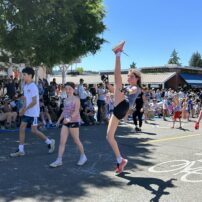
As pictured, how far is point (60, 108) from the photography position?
15.1 m

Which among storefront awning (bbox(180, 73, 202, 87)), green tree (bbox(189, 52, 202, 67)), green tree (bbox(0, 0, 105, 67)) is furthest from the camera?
green tree (bbox(189, 52, 202, 67))

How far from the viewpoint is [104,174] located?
659 centimetres

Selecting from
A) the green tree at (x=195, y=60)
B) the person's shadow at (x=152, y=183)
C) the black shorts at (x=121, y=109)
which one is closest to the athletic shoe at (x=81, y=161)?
the person's shadow at (x=152, y=183)

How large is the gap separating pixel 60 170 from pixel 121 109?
1557mm

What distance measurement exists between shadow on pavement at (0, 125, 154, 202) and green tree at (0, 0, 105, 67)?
387 centimetres

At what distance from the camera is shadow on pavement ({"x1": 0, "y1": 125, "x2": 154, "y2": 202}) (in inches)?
217

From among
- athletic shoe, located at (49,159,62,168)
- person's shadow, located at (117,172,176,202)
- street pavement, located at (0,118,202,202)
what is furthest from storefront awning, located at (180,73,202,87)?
person's shadow, located at (117,172,176,202)

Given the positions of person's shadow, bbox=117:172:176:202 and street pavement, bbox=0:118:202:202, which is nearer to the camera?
street pavement, bbox=0:118:202:202

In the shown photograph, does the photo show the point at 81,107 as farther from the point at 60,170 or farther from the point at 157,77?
the point at 157,77

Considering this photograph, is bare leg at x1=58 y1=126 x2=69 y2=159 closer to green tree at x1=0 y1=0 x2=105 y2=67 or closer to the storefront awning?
green tree at x1=0 y1=0 x2=105 y2=67

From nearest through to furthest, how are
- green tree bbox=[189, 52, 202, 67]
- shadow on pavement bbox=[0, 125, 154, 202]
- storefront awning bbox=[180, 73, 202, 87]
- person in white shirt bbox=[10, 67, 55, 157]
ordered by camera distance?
shadow on pavement bbox=[0, 125, 154, 202], person in white shirt bbox=[10, 67, 55, 157], storefront awning bbox=[180, 73, 202, 87], green tree bbox=[189, 52, 202, 67]

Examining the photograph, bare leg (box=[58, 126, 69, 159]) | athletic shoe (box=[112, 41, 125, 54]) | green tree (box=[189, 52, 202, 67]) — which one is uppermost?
green tree (box=[189, 52, 202, 67])

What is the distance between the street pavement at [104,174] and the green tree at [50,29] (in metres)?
3.93

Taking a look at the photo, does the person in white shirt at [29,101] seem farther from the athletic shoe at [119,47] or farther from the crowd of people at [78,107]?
the athletic shoe at [119,47]
